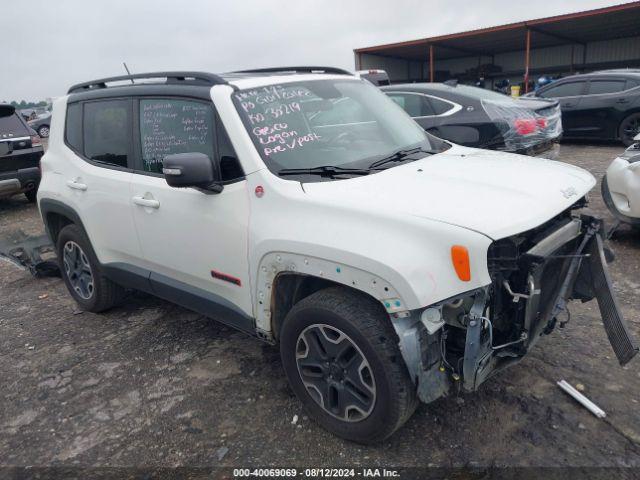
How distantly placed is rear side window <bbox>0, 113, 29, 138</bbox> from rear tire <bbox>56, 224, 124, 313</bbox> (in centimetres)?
486

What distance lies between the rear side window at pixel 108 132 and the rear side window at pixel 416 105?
4786 mm

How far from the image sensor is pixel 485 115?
22.5ft

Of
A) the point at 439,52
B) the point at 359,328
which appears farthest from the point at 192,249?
the point at 439,52

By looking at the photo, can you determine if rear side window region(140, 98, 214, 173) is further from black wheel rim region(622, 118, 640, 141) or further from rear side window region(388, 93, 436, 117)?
black wheel rim region(622, 118, 640, 141)

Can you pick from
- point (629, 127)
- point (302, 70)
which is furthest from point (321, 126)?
point (629, 127)

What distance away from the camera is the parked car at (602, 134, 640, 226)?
457cm

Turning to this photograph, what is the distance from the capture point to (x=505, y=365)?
243cm

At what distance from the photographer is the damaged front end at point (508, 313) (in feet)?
7.23

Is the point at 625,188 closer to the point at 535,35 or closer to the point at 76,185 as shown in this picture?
the point at 76,185

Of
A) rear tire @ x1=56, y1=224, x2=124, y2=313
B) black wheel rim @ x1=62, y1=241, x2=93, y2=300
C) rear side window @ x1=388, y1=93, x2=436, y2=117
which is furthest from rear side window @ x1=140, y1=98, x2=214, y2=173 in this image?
rear side window @ x1=388, y1=93, x2=436, y2=117

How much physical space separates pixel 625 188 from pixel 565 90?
23.9 ft

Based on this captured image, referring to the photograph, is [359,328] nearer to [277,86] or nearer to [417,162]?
[417,162]

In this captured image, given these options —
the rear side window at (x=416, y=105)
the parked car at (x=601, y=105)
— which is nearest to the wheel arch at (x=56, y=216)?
the rear side window at (x=416, y=105)

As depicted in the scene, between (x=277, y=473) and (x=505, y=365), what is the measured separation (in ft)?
4.07
